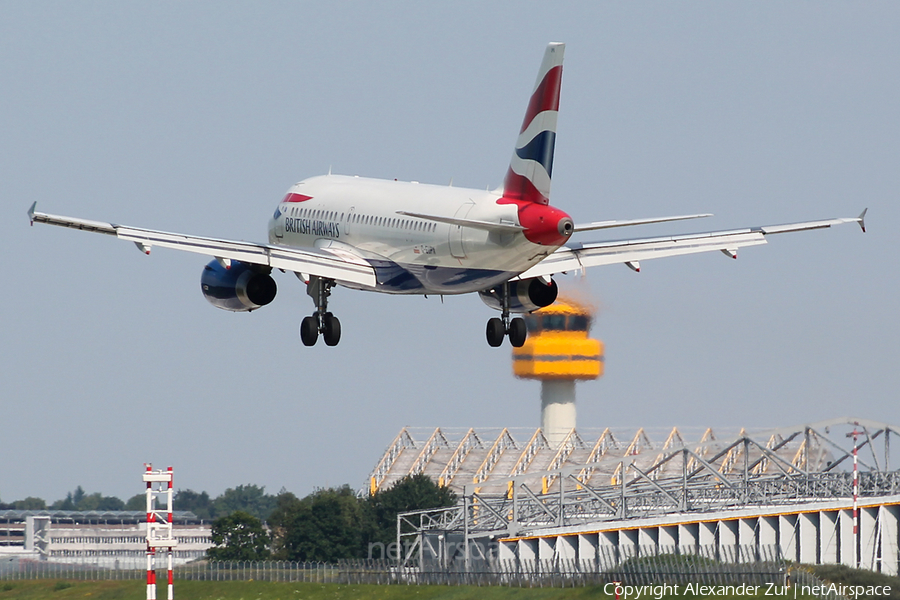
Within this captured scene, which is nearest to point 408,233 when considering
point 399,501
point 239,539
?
point 399,501

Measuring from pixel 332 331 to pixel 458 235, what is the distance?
785 cm

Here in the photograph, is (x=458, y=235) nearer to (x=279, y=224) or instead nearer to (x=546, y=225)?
(x=546, y=225)

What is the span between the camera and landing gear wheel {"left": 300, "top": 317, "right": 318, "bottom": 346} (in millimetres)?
57938

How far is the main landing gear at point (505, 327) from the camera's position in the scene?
57.7m

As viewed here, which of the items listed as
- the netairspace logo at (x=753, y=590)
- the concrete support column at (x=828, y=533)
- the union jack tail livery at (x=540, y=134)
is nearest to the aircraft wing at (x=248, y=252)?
the union jack tail livery at (x=540, y=134)

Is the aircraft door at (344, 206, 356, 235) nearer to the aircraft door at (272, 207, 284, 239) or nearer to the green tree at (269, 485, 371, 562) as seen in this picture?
the aircraft door at (272, 207, 284, 239)

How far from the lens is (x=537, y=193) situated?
5075 centimetres

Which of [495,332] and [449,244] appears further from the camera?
[495,332]

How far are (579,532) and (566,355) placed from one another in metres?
59.8

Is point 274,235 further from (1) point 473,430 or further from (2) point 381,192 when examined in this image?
(1) point 473,430

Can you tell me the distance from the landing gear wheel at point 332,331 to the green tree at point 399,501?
83.2 metres

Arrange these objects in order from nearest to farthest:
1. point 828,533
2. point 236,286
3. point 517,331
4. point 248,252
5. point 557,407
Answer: point 248,252
point 517,331
point 236,286
point 828,533
point 557,407

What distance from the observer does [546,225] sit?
1949 inches

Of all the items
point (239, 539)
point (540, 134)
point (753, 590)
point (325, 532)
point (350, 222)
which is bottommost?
point (239, 539)
